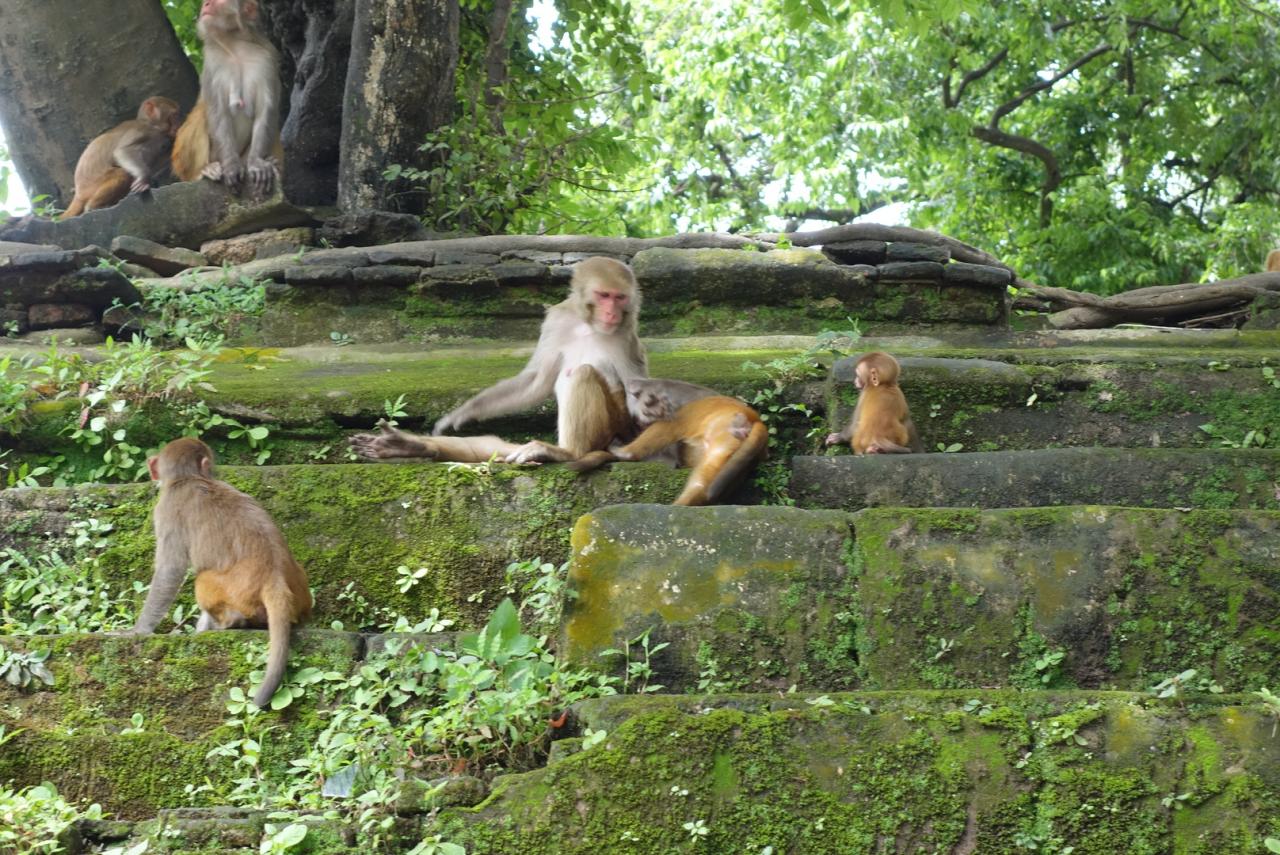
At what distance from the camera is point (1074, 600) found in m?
4.58

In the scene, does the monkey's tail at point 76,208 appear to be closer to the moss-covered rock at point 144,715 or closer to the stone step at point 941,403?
the stone step at point 941,403

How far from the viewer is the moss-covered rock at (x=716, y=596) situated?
A: 4547 mm

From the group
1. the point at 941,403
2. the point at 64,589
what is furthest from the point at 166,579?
the point at 941,403

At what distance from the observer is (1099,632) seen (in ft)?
14.9

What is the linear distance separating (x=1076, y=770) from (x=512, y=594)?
2.09 meters

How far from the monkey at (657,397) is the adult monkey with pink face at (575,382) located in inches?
2.5

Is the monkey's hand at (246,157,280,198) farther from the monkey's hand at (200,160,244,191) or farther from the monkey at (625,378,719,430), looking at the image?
the monkey at (625,378,719,430)

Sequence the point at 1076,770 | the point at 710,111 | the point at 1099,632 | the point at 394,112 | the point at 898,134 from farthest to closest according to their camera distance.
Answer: the point at 710,111 < the point at 898,134 < the point at 394,112 < the point at 1099,632 < the point at 1076,770

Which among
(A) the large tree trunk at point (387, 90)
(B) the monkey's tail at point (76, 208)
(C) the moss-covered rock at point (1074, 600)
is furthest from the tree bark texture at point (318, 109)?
(C) the moss-covered rock at point (1074, 600)

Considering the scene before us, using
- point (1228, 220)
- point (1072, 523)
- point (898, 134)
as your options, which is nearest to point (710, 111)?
point (898, 134)

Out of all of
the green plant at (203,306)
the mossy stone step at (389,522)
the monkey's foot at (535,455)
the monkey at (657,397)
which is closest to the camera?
the mossy stone step at (389,522)

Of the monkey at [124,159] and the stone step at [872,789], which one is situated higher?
the monkey at [124,159]

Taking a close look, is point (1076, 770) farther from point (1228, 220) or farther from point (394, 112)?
point (1228, 220)

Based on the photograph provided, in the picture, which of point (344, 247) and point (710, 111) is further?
point (710, 111)
